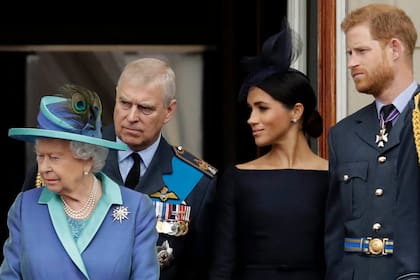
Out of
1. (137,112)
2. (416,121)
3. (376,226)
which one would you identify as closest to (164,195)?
(137,112)

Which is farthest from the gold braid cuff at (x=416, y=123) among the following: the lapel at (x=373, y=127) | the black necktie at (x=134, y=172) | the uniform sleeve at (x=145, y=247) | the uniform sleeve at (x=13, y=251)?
the uniform sleeve at (x=13, y=251)

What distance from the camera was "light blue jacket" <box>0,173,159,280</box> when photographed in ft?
12.6

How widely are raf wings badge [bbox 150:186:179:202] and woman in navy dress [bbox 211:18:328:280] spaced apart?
0.16 meters

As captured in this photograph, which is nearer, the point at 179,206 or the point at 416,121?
the point at 416,121

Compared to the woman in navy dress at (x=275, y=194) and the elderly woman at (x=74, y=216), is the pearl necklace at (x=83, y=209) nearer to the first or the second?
the elderly woman at (x=74, y=216)

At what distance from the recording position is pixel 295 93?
448 centimetres

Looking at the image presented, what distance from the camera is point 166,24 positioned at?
791 cm

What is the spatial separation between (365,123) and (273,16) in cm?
176

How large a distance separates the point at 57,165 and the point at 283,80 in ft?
3.18

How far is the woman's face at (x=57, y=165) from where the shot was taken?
3.88 metres

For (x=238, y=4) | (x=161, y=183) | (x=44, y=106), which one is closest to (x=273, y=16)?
(x=238, y=4)

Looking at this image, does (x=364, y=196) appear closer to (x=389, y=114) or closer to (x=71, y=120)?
(x=389, y=114)

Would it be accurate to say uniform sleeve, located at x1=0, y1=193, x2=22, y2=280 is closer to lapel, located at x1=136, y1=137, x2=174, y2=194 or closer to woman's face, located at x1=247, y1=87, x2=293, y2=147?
lapel, located at x1=136, y1=137, x2=174, y2=194

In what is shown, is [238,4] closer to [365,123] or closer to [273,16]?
[273,16]
